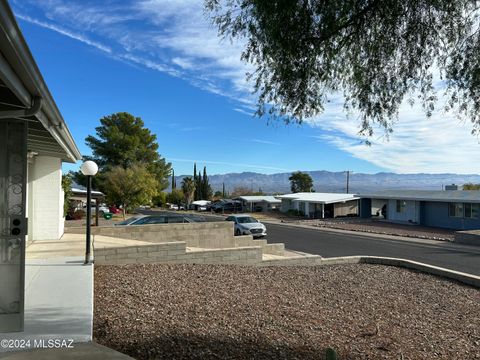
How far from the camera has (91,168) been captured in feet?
36.0

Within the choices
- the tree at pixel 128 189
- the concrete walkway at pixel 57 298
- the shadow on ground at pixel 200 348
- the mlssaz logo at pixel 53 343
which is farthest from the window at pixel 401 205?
the mlssaz logo at pixel 53 343

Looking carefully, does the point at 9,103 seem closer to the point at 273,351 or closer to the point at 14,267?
the point at 14,267

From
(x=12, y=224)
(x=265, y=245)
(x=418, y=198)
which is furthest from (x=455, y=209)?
(x=12, y=224)

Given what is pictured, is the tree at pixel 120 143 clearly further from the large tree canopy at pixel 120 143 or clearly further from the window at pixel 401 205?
the window at pixel 401 205

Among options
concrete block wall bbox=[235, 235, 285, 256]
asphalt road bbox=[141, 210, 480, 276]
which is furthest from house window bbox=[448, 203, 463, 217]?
concrete block wall bbox=[235, 235, 285, 256]

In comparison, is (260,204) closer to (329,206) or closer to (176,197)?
(329,206)

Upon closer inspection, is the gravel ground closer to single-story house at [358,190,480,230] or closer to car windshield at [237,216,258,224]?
car windshield at [237,216,258,224]

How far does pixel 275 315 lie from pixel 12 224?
443 centimetres

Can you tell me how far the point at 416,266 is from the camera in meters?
13.6

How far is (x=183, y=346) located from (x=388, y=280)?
7.68 meters

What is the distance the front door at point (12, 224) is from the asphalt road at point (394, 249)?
15.1 metres

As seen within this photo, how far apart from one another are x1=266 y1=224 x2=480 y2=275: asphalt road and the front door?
1509 centimetres

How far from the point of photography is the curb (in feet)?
38.8

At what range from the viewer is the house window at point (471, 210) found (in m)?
34.6
